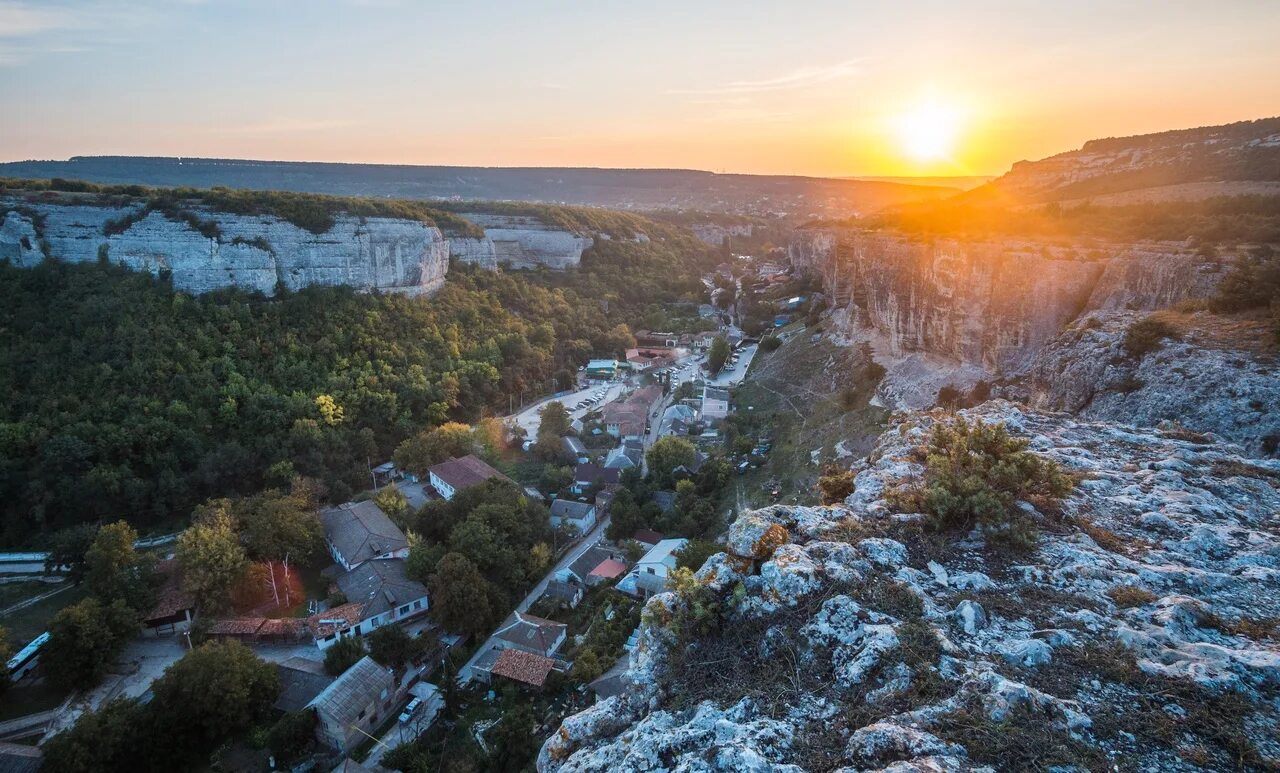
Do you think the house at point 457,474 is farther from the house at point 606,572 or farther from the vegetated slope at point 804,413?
the vegetated slope at point 804,413

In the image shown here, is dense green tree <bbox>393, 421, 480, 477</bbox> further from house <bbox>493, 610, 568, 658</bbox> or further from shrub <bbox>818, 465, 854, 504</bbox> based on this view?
shrub <bbox>818, 465, 854, 504</bbox>

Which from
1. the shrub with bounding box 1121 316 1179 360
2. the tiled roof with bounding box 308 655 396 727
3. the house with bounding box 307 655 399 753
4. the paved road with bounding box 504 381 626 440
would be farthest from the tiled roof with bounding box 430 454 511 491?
the shrub with bounding box 1121 316 1179 360

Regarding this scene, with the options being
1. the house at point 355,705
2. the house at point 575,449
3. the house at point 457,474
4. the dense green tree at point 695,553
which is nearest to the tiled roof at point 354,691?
the house at point 355,705

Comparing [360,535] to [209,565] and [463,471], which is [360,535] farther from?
[463,471]

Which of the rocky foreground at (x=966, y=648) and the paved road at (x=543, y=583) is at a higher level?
the rocky foreground at (x=966, y=648)

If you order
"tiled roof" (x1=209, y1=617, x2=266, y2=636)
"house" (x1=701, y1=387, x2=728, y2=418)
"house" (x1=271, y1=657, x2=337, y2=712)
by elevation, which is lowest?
"house" (x1=271, y1=657, x2=337, y2=712)
